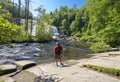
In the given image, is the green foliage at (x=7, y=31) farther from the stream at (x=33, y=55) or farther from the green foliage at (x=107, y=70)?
the stream at (x=33, y=55)

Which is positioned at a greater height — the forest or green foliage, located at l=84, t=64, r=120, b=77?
the forest

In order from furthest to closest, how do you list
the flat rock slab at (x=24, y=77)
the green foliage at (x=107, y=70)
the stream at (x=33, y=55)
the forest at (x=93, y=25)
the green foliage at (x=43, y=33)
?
the green foliage at (x=43, y=33), the stream at (x=33, y=55), the flat rock slab at (x=24, y=77), the green foliage at (x=107, y=70), the forest at (x=93, y=25)

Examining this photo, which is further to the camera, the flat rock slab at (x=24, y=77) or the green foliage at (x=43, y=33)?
the green foliage at (x=43, y=33)

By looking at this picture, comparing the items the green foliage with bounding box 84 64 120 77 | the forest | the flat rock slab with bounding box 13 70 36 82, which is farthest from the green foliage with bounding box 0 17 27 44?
the green foliage with bounding box 84 64 120 77

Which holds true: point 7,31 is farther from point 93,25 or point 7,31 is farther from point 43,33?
point 43,33

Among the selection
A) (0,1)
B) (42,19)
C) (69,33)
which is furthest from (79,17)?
(0,1)

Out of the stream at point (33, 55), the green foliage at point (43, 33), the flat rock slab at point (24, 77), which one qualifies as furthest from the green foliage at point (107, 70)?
the green foliage at point (43, 33)

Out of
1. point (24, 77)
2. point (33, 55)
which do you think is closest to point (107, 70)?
point (24, 77)

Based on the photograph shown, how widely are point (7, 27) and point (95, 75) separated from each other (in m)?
6.28

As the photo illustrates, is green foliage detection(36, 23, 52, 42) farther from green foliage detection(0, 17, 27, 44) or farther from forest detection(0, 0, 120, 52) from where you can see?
green foliage detection(0, 17, 27, 44)

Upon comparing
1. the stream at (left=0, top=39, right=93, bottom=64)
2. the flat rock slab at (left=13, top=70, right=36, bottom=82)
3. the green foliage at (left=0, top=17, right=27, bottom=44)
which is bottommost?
the flat rock slab at (left=13, top=70, right=36, bottom=82)

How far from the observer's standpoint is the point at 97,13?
33281 mm

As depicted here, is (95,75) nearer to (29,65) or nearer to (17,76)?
(17,76)

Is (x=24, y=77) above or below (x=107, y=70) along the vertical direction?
below
